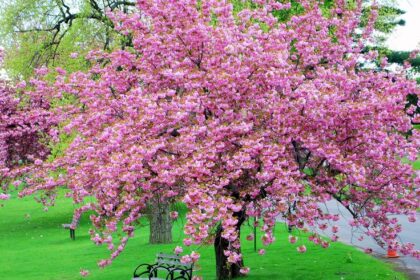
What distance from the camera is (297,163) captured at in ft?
35.7

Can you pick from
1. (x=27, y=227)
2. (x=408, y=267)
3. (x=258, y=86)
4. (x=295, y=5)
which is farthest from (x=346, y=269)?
(x=27, y=227)

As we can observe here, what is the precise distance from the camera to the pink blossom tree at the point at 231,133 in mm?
9820

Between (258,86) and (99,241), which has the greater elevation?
(258,86)

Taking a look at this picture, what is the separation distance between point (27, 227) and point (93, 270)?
595 inches

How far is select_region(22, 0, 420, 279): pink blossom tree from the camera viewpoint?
32.2ft

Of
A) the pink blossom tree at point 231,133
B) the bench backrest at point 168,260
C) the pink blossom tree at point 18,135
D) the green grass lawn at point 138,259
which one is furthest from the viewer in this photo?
the pink blossom tree at point 18,135

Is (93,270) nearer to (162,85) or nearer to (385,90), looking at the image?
(162,85)

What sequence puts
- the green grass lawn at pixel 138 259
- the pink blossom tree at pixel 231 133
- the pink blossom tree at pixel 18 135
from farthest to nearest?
1. the pink blossom tree at pixel 18 135
2. the green grass lawn at pixel 138 259
3. the pink blossom tree at pixel 231 133

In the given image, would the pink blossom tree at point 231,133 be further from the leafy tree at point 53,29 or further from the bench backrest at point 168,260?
the leafy tree at point 53,29

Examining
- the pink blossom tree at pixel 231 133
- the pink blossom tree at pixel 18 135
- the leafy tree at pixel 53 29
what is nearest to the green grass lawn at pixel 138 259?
the pink blossom tree at pixel 18 135

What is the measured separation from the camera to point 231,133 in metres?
10.1

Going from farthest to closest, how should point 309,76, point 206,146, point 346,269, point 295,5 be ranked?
1. point 295,5
2. point 346,269
3. point 309,76
4. point 206,146

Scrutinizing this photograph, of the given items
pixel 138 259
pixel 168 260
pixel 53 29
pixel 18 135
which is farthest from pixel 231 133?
pixel 53 29

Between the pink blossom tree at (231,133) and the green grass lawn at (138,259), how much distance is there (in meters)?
3.15
